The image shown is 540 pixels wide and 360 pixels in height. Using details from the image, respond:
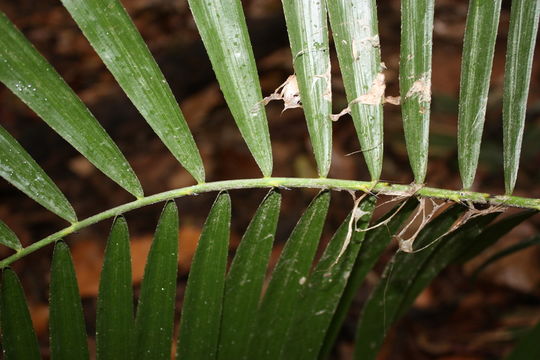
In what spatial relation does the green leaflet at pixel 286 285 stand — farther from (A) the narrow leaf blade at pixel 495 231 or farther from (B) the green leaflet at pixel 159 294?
(A) the narrow leaf blade at pixel 495 231

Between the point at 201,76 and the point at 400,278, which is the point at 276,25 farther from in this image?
the point at 400,278

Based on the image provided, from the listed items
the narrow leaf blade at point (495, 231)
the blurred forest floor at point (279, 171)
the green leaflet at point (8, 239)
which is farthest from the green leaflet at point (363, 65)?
the blurred forest floor at point (279, 171)

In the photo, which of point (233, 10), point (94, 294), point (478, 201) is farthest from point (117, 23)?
point (94, 294)

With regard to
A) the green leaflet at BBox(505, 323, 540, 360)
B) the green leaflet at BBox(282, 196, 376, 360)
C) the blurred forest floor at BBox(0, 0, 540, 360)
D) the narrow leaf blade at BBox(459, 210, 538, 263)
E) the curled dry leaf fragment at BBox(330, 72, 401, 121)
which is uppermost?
the blurred forest floor at BBox(0, 0, 540, 360)

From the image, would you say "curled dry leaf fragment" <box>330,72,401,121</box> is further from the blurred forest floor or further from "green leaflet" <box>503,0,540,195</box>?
the blurred forest floor

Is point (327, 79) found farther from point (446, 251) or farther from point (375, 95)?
point (446, 251)

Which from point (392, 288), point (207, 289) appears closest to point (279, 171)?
point (392, 288)

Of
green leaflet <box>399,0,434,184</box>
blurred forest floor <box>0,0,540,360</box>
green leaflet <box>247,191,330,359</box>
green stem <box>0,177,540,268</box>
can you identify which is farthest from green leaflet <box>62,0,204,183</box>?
blurred forest floor <box>0,0,540,360</box>
